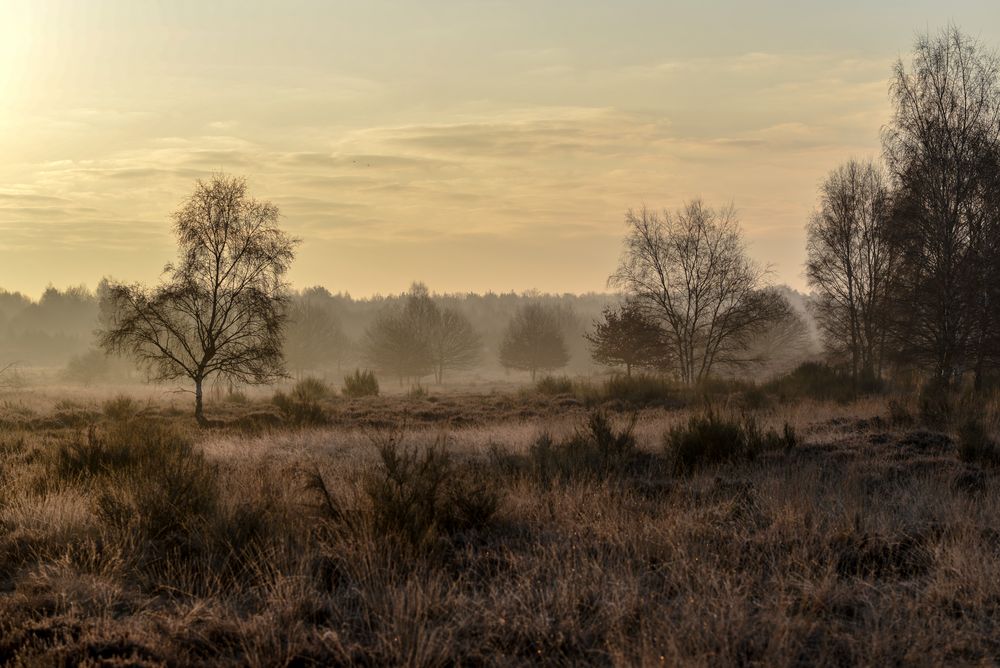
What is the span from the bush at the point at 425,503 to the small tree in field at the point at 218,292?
17369mm

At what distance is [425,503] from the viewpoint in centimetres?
656

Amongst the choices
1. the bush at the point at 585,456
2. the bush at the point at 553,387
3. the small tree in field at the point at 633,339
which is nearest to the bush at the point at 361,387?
the bush at the point at 553,387

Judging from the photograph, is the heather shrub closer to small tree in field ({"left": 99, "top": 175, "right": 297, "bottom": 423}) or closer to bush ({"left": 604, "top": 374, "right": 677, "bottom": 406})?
small tree in field ({"left": 99, "top": 175, "right": 297, "bottom": 423})

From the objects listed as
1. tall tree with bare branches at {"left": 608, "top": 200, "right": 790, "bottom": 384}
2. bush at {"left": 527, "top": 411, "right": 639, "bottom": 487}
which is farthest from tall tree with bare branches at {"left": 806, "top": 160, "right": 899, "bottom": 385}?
bush at {"left": 527, "top": 411, "right": 639, "bottom": 487}

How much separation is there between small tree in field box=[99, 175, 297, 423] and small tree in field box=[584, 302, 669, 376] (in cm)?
1905

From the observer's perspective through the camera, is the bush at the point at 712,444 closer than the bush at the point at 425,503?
No

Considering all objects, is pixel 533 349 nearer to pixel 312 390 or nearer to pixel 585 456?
pixel 312 390

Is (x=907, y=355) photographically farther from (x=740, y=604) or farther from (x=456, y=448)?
(x=740, y=604)

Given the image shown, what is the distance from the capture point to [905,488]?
836 cm

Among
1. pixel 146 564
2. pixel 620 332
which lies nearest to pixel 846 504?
pixel 146 564

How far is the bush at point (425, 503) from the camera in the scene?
6.16 metres

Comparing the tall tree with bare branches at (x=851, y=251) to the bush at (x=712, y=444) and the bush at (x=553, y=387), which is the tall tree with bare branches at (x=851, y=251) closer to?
the bush at (x=553, y=387)

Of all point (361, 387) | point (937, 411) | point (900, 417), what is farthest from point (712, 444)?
point (361, 387)

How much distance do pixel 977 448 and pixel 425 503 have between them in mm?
7893
